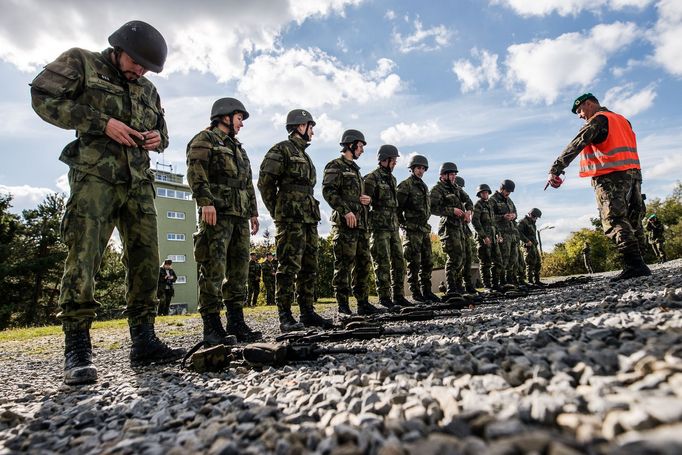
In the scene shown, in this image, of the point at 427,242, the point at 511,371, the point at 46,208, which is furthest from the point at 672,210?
the point at 46,208

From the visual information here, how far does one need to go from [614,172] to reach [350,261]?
4422 mm

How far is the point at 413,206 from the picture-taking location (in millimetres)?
9344

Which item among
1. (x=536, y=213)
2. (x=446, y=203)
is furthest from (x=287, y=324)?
(x=536, y=213)

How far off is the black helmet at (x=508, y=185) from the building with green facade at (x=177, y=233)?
36.6 metres

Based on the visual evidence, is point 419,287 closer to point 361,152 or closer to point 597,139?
point 361,152

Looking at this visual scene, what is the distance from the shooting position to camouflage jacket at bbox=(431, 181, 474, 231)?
10344 mm

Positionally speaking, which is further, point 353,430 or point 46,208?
point 46,208

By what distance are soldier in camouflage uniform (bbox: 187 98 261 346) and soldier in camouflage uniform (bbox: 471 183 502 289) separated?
870cm

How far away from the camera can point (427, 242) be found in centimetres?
945

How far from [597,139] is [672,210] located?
58.2 m

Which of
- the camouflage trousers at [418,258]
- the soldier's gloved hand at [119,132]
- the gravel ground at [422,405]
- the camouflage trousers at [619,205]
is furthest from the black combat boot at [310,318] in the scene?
the camouflage trousers at [619,205]

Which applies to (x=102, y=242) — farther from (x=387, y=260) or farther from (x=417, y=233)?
(x=417, y=233)

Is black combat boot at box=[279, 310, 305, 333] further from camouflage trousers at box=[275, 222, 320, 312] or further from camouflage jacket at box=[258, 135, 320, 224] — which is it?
camouflage jacket at box=[258, 135, 320, 224]

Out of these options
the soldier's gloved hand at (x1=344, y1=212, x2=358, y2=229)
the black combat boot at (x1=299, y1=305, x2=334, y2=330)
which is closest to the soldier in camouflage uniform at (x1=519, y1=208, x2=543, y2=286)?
the soldier's gloved hand at (x1=344, y1=212, x2=358, y2=229)
